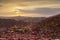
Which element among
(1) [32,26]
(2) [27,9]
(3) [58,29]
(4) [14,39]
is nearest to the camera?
(4) [14,39]

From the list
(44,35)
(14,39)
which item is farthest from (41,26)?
(14,39)

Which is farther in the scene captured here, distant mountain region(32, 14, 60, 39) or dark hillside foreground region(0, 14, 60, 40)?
distant mountain region(32, 14, 60, 39)

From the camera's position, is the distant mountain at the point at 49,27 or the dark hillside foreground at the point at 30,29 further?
the distant mountain at the point at 49,27

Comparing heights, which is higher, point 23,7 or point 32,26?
point 23,7

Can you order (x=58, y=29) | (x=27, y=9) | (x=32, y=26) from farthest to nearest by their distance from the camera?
(x=27, y=9) < (x=32, y=26) < (x=58, y=29)

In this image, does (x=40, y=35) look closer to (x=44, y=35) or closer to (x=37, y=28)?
(x=44, y=35)

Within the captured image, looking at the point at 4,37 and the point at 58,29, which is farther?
the point at 58,29

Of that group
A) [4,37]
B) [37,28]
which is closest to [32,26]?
[37,28]
